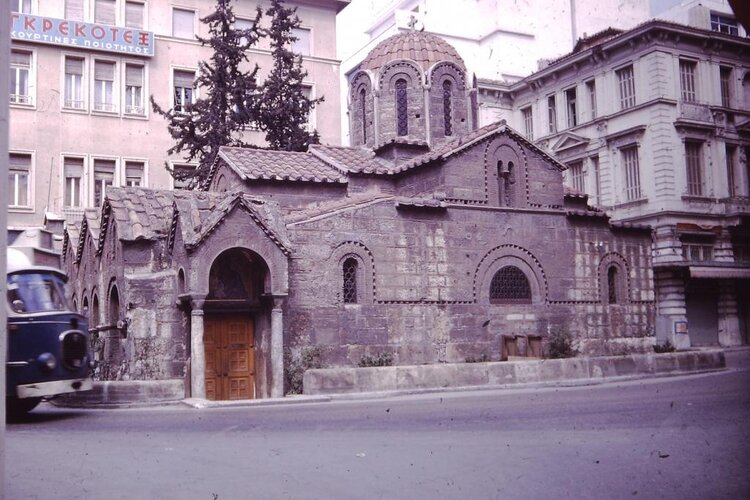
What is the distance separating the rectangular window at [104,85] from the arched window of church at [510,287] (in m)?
19.8

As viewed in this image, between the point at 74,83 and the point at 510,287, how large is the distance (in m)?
21.3

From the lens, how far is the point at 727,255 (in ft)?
80.9

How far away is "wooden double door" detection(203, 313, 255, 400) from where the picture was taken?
57.2 ft

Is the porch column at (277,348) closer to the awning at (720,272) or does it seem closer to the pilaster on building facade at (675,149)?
the pilaster on building facade at (675,149)

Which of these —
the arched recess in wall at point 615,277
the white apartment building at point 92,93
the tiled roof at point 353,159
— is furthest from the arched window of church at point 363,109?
the white apartment building at point 92,93

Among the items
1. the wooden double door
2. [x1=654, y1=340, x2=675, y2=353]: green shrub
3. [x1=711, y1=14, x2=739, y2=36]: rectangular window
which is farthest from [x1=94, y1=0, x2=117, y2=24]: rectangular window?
[x1=654, y1=340, x2=675, y2=353]: green shrub

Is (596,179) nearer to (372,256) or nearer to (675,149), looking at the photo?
(675,149)

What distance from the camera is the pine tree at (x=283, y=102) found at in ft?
96.9

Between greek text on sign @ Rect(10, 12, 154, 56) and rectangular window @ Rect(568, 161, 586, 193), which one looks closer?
greek text on sign @ Rect(10, 12, 154, 56)

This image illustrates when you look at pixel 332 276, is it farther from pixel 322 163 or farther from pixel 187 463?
pixel 187 463

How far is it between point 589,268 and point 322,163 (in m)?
8.49

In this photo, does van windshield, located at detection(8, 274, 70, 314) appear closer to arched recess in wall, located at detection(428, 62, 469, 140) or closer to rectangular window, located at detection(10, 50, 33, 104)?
arched recess in wall, located at detection(428, 62, 469, 140)

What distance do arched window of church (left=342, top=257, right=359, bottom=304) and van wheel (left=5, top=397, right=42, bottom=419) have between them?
25.7 ft

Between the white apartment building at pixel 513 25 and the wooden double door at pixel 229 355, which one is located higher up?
the white apartment building at pixel 513 25
